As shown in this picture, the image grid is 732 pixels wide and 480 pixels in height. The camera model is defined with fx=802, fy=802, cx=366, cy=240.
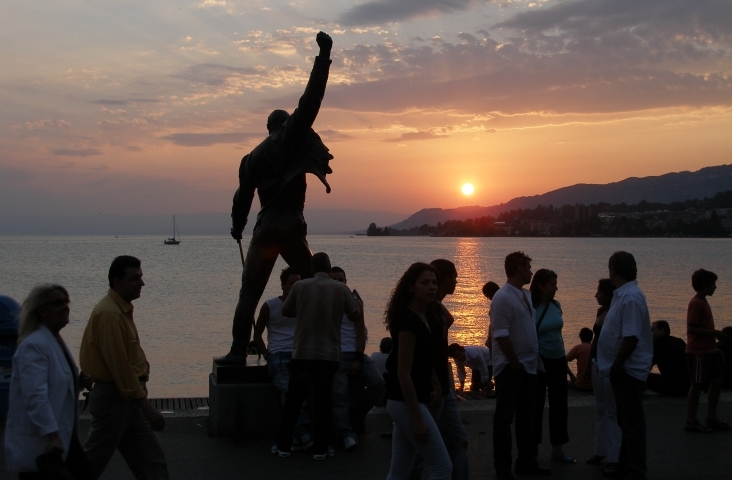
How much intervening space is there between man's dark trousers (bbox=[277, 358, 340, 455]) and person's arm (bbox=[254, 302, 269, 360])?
0.87 metres

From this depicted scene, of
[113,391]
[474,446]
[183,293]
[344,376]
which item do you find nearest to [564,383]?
[474,446]

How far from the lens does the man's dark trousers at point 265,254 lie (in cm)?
748

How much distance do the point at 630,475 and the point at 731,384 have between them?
16.0 ft

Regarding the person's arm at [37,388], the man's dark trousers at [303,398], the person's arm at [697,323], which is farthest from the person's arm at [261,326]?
the person's arm at [697,323]

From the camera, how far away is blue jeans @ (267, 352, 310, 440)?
713cm

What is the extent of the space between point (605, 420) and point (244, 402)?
125 inches

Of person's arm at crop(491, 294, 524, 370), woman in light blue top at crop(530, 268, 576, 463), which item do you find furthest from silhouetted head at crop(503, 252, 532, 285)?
woman in light blue top at crop(530, 268, 576, 463)

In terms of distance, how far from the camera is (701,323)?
773 cm

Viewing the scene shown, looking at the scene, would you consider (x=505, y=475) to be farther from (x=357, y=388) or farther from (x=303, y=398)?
(x=357, y=388)

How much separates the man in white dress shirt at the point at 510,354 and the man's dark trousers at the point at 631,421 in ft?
2.20

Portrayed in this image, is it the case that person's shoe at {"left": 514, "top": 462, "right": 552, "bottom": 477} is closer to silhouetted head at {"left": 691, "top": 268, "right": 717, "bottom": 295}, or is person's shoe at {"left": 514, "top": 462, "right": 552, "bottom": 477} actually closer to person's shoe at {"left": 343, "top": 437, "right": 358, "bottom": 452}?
person's shoe at {"left": 343, "top": 437, "right": 358, "bottom": 452}

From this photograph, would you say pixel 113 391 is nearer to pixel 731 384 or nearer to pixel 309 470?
pixel 309 470

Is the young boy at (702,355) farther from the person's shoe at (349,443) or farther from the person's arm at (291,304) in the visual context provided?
the person's arm at (291,304)

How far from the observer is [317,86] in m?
6.81
